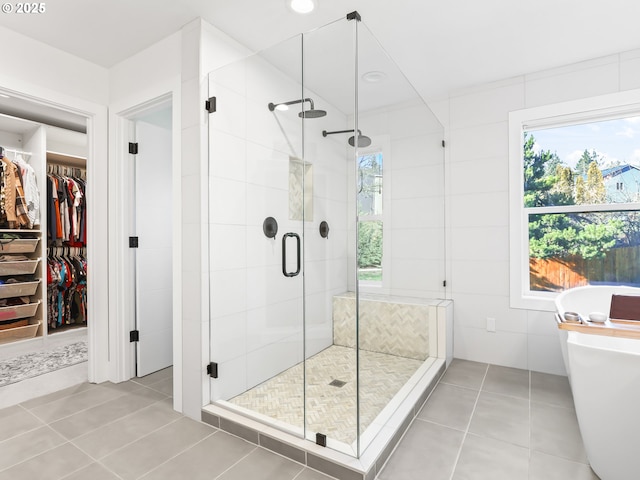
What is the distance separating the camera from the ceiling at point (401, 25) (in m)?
2.04

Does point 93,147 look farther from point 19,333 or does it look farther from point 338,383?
point 19,333

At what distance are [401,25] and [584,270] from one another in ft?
7.87

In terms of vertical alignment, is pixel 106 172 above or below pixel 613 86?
below

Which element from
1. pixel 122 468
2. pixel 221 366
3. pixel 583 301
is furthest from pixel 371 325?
pixel 583 301

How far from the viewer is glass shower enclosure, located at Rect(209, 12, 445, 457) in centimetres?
168

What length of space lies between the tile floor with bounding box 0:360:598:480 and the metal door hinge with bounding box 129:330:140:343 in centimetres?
35

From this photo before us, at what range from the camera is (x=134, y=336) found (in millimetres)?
2727

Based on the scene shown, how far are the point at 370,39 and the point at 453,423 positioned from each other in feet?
7.25

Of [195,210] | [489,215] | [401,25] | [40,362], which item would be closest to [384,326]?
[195,210]

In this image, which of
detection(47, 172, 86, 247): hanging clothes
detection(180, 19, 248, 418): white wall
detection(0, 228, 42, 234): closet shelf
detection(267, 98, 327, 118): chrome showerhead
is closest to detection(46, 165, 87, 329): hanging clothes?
detection(47, 172, 86, 247): hanging clothes

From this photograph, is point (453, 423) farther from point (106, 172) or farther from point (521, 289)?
point (106, 172)

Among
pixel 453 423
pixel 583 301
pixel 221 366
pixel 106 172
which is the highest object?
pixel 106 172

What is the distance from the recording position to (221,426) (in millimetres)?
1988

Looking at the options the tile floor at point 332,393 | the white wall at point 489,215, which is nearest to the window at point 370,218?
the tile floor at point 332,393
